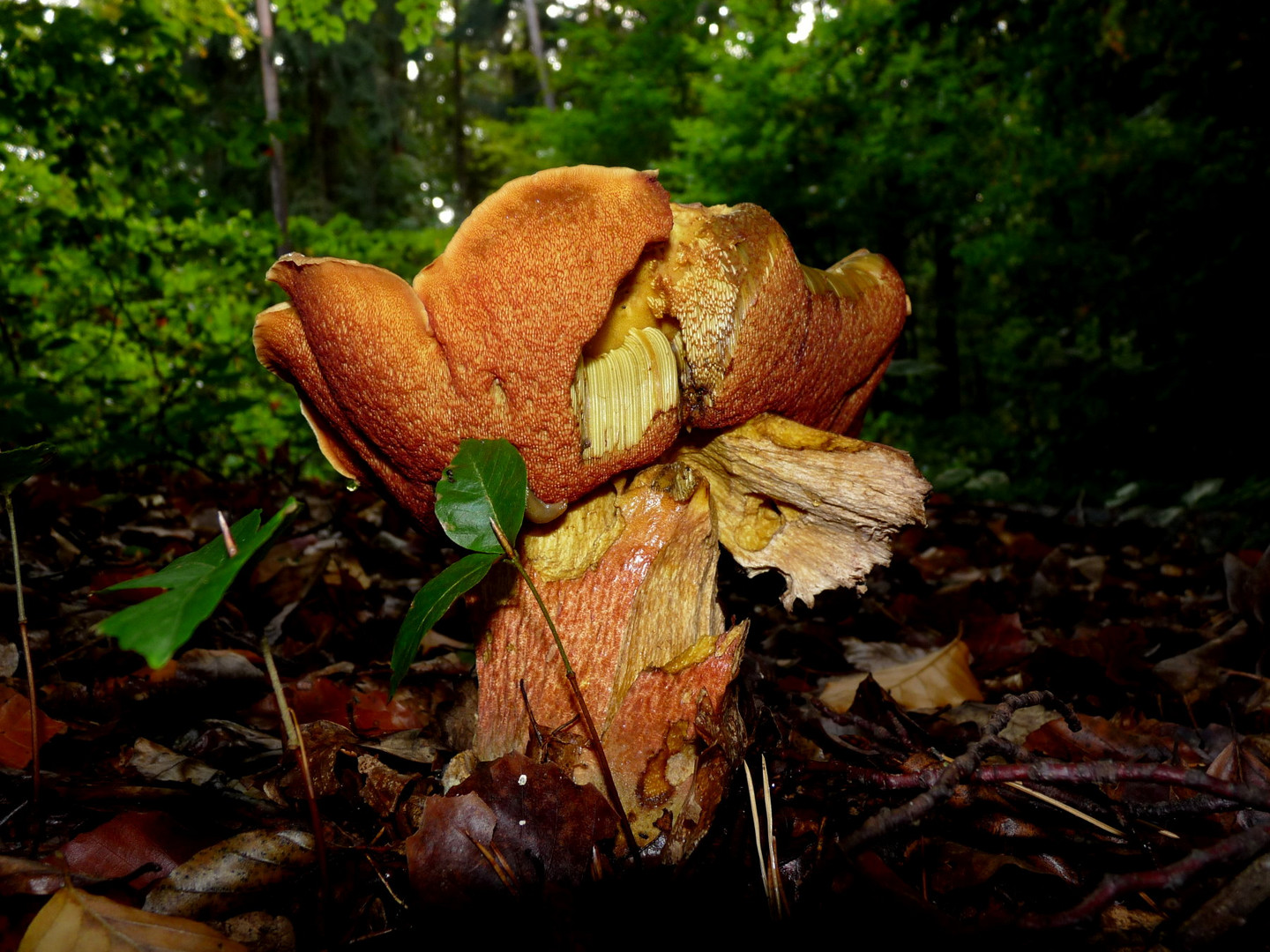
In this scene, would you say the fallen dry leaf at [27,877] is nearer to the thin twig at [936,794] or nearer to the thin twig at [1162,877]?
the thin twig at [936,794]

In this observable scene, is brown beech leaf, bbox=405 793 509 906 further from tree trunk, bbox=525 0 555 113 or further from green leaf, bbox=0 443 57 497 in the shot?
tree trunk, bbox=525 0 555 113

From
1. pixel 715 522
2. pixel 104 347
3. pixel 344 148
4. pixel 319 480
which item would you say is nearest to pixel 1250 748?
pixel 715 522

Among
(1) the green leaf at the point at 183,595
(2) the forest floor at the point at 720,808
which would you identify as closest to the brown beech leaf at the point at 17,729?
(2) the forest floor at the point at 720,808

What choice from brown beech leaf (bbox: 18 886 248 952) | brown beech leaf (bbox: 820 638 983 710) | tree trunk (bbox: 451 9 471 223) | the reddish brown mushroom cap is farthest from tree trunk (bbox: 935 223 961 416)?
tree trunk (bbox: 451 9 471 223)

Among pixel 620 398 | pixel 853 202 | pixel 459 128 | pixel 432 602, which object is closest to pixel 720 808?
pixel 432 602

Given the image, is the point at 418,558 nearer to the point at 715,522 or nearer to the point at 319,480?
the point at 715,522
